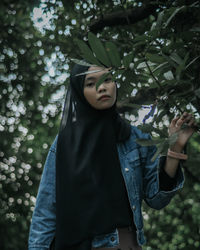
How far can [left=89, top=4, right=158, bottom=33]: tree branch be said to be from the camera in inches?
91.2

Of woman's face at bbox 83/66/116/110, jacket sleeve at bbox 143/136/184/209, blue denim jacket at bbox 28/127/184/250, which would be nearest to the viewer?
jacket sleeve at bbox 143/136/184/209

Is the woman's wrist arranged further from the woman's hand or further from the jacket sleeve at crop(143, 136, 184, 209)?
the jacket sleeve at crop(143, 136, 184, 209)

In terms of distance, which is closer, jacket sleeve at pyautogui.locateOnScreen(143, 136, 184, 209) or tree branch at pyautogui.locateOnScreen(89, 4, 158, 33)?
jacket sleeve at pyautogui.locateOnScreen(143, 136, 184, 209)

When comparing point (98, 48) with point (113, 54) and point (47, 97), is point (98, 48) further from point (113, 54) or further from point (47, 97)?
point (47, 97)

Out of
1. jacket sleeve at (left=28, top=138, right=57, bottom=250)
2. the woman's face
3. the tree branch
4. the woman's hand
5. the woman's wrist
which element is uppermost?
the tree branch

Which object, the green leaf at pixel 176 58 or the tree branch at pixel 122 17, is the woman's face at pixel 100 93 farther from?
the green leaf at pixel 176 58

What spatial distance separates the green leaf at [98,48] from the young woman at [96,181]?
2.10 feet

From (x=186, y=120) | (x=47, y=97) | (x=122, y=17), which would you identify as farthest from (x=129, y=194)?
(x=47, y=97)

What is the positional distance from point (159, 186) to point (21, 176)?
3757mm

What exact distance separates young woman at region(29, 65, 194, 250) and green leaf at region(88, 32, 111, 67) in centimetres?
64

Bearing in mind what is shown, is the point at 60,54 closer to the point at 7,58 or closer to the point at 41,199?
the point at 7,58

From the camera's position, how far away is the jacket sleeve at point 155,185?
1.68 meters

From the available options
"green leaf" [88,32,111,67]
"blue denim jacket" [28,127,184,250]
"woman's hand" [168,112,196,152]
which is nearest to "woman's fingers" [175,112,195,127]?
"woman's hand" [168,112,196,152]

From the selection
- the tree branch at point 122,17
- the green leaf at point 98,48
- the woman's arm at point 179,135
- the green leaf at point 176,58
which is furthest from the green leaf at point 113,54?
the tree branch at point 122,17
